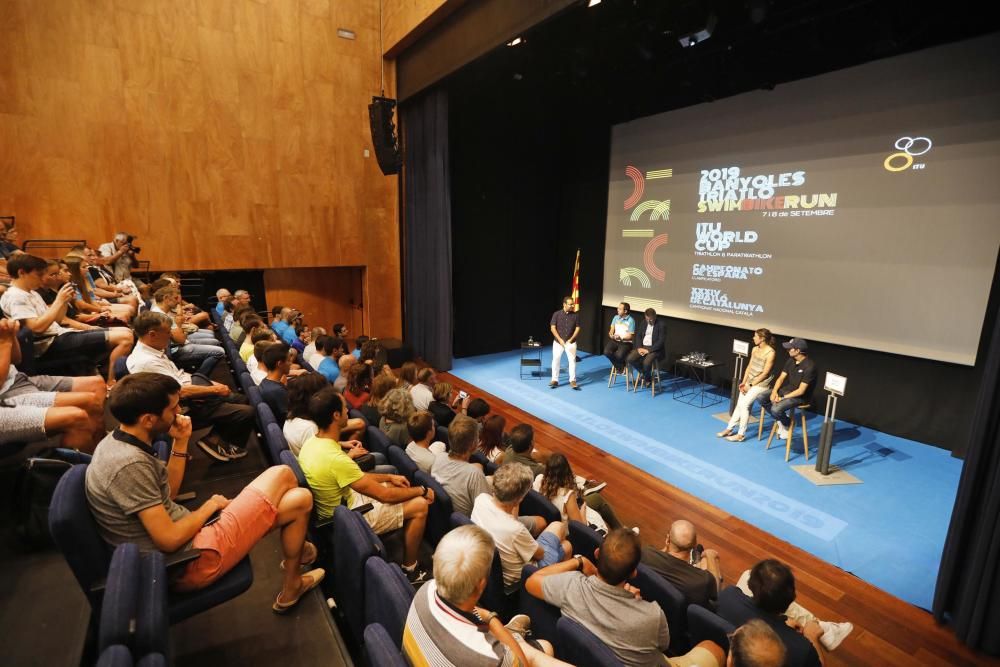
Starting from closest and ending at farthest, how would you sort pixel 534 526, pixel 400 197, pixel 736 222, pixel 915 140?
pixel 534 526 < pixel 915 140 < pixel 736 222 < pixel 400 197

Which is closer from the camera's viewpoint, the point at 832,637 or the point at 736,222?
the point at 832,637

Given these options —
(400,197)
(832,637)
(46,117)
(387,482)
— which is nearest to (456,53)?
(400,197)

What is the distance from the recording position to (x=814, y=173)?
5707 mm

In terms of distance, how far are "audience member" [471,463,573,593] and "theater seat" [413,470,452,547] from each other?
0.90 ft

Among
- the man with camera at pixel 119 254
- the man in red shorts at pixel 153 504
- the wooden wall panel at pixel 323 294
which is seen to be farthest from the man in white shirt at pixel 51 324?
the wooden wall panel at pixel 323 294

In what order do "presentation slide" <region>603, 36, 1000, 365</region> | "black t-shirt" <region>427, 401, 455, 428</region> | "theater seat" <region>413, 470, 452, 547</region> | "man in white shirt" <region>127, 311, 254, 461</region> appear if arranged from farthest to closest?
1. "presentation slide" <region>603, 36, 1000, 365</region>
2. "black t-shirt" <region>427, 401, 455, 428</region>
3. "man in white shirt" <region>127, 311, 254, 461</region>
4. "theater seat" <region>413, 470, 452, 547</region>

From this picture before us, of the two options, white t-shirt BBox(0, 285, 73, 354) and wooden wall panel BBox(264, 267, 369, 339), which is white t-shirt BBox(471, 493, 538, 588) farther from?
wooden wall panel BBox(264, 267, 369, 339)

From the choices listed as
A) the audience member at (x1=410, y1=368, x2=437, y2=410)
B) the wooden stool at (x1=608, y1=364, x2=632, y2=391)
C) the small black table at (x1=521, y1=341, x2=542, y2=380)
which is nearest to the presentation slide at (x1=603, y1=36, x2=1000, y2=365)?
the wooden stool at (x1=608, y1=364, x2=632, y2=391)

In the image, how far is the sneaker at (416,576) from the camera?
2447 millimetres

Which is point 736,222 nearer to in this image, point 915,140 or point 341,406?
point 915,140

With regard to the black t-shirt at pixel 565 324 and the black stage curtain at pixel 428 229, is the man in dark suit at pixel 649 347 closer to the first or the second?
the black t-shirt at pixel 565 324

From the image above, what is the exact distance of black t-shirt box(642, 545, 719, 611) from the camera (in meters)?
2.22

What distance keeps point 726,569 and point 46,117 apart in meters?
8.47

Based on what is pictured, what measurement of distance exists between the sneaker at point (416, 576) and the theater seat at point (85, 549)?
91 cm
